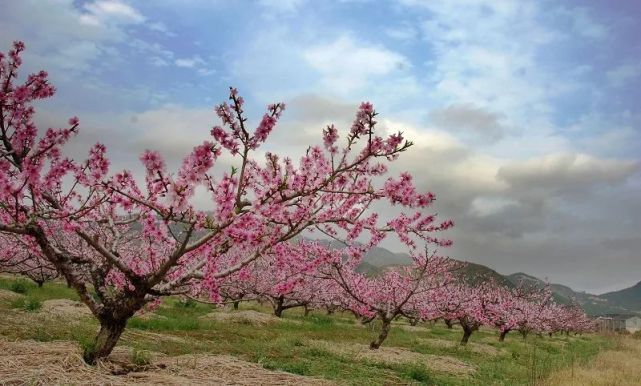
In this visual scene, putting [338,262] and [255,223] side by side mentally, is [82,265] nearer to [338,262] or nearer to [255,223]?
[255,223]

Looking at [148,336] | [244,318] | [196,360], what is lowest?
[244,318]

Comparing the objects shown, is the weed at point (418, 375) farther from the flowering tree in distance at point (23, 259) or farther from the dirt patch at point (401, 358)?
the flowering tree in distance at point (23, 259)

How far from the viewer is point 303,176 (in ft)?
28.2

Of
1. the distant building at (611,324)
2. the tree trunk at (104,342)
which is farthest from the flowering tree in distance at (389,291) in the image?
the distant building at (611,324)

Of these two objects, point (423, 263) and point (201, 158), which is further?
point (423, 263)

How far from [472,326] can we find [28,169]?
2599cm

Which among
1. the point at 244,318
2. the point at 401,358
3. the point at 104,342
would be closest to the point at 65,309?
the point at 244,318

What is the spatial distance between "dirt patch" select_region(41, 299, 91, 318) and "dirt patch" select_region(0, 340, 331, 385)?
8.83 m

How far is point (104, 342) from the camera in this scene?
26.6 feet

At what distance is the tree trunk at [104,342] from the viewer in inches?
318

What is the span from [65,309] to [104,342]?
12.5 metres

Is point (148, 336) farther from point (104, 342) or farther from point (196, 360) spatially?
point (104, 342)

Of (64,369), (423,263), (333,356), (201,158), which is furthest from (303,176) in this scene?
(423,263)

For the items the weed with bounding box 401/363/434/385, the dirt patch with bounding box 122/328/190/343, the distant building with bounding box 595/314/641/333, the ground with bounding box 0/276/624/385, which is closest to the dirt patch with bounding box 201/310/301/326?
the ground with bounding box 0/276/624/385
